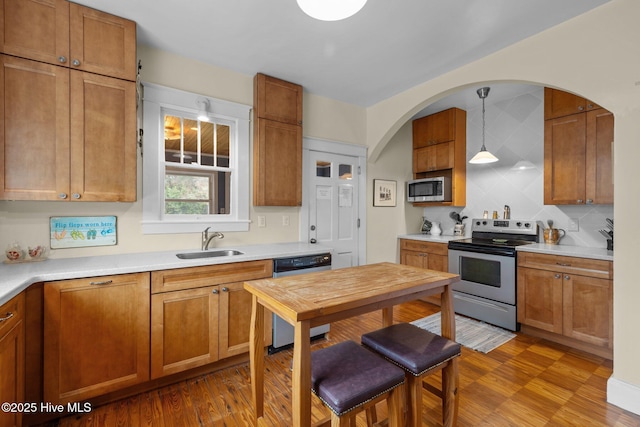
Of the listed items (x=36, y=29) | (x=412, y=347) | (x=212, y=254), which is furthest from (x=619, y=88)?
(x=36, y=29)

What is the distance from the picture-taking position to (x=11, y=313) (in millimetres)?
1375

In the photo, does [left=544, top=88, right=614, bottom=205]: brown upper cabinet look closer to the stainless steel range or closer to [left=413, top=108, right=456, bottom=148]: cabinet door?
the stainless steel range

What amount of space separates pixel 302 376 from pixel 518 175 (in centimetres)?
377

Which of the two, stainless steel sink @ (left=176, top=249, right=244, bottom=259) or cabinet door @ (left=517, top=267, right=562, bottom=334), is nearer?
stainless steel sink @ (left=176, top=249, right=244, bottom=259)

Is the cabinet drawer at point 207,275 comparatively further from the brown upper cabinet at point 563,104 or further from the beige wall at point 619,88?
the brown upper cabinet at point 563,104

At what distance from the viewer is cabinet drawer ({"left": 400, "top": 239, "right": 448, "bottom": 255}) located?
3.69 meters

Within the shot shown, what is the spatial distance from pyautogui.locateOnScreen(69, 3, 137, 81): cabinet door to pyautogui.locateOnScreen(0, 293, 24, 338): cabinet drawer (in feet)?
5.05

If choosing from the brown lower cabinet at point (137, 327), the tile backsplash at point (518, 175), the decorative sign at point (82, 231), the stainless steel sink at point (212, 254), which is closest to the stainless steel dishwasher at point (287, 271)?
the brown lower cabinet at point (137, 327)

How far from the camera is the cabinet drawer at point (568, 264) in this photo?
2424mm

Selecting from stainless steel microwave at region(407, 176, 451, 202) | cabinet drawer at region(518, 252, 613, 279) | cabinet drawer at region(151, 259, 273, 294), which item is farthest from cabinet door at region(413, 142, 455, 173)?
cabinet drawer at region(151, 259, 273, 294)

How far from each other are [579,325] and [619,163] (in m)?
1.56

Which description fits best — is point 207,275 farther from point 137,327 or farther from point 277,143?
point 277,143

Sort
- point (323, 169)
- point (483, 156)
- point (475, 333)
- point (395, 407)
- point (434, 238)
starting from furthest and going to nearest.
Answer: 1. point (434, 238)
2. point (323, 169)
3. point (483, 156)
4. point (475, 333)
5. point (395, 407)

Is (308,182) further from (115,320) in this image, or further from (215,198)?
(115,320)
